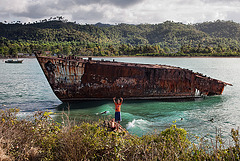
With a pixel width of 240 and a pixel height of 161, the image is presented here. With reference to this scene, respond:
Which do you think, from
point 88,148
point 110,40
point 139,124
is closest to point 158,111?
point 139,124

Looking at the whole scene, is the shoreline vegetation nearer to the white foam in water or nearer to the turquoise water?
the turquoise water

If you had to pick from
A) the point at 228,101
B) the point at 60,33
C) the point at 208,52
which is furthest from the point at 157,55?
the point at 228,101

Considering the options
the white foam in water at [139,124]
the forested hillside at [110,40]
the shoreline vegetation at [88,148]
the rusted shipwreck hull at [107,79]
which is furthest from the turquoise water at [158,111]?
the forested hillside at [110,40]

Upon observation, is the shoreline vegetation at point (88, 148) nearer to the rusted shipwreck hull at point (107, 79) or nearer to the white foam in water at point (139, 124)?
the white foam in water at point (139, 124)

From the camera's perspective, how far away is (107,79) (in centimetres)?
1523

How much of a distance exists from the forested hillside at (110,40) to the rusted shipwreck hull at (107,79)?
84.9 meters

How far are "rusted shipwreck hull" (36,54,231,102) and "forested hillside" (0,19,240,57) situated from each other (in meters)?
84.9

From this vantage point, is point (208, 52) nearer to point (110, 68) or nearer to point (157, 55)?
point (157, 55)

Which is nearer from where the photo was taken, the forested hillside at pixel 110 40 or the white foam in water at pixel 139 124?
the white foam in water at pixel 139 124

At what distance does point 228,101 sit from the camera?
A: 17891mm

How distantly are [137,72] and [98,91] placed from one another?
10.6 ft

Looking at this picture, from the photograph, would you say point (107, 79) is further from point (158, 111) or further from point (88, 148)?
point (88, 148)

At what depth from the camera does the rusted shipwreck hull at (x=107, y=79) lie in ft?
48.8

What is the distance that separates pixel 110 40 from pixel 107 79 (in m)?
157
